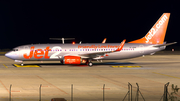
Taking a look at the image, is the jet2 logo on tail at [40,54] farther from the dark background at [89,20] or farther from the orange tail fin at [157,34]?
the dark background at [89,20]

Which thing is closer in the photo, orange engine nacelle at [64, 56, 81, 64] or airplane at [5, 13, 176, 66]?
orange engine nacelle at [64, 56, 81, 64]

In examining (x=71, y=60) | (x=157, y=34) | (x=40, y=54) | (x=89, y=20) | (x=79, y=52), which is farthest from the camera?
(x=89, y=20)

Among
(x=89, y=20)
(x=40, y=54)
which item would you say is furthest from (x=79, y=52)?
(x=89, y=20)

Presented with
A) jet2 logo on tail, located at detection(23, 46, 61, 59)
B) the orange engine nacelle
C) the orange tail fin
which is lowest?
the orange engine nacelle

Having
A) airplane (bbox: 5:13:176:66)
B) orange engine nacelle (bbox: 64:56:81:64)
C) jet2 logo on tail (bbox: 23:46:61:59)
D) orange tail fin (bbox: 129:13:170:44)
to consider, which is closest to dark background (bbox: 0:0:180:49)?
orange tail fin (bbox: 129:13:170:44)

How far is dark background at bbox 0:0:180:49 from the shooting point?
170500mm

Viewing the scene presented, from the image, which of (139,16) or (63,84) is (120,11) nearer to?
(139,16)

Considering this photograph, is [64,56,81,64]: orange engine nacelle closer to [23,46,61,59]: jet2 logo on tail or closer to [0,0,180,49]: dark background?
[23,46,61,59]: jet2 logo on tail

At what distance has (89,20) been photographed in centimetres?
18025

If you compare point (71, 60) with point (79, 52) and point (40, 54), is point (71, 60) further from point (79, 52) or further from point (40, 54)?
point (40, 54)

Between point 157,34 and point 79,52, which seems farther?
point 157,34

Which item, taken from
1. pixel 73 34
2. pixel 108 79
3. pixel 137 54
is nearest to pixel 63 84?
pixel 108 79

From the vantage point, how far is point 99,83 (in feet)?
98.5

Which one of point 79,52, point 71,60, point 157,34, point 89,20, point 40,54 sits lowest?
point 71,60
